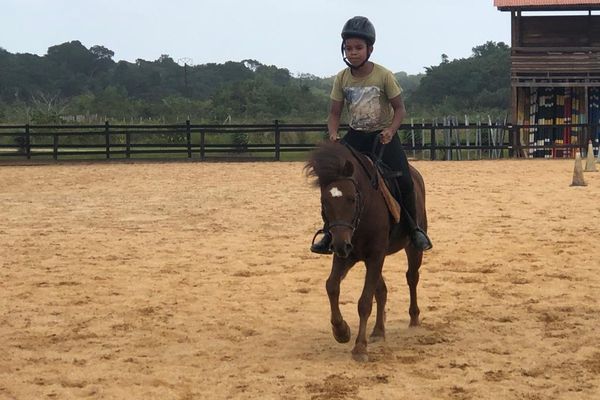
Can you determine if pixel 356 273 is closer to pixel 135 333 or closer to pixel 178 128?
pixel 135 333

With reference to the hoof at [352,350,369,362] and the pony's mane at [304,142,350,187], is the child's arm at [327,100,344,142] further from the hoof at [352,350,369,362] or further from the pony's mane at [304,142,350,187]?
the hoof at [352,350,369,362]

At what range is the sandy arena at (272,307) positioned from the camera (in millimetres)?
5258

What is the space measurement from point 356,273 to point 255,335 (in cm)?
276

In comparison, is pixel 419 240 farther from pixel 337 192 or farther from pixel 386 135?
pixel 337 192

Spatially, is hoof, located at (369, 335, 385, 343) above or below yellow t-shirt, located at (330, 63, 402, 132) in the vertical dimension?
below

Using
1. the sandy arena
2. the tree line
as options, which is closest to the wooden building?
the sandy arena

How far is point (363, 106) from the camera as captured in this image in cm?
625

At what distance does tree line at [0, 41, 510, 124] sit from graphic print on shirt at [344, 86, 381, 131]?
38.4 metres

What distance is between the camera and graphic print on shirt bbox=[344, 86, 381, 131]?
6.20 meters

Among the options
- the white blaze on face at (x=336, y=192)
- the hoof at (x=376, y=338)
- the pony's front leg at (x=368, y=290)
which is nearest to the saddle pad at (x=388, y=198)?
the pony's front leg at (x=368, y=290)

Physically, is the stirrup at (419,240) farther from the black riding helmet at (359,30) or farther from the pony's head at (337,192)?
the black riding helmet at (359,30)

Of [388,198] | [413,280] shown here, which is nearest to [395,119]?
[388,198]

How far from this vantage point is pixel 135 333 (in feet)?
21.7

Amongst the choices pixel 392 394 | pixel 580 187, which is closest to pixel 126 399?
pixel 392 394
